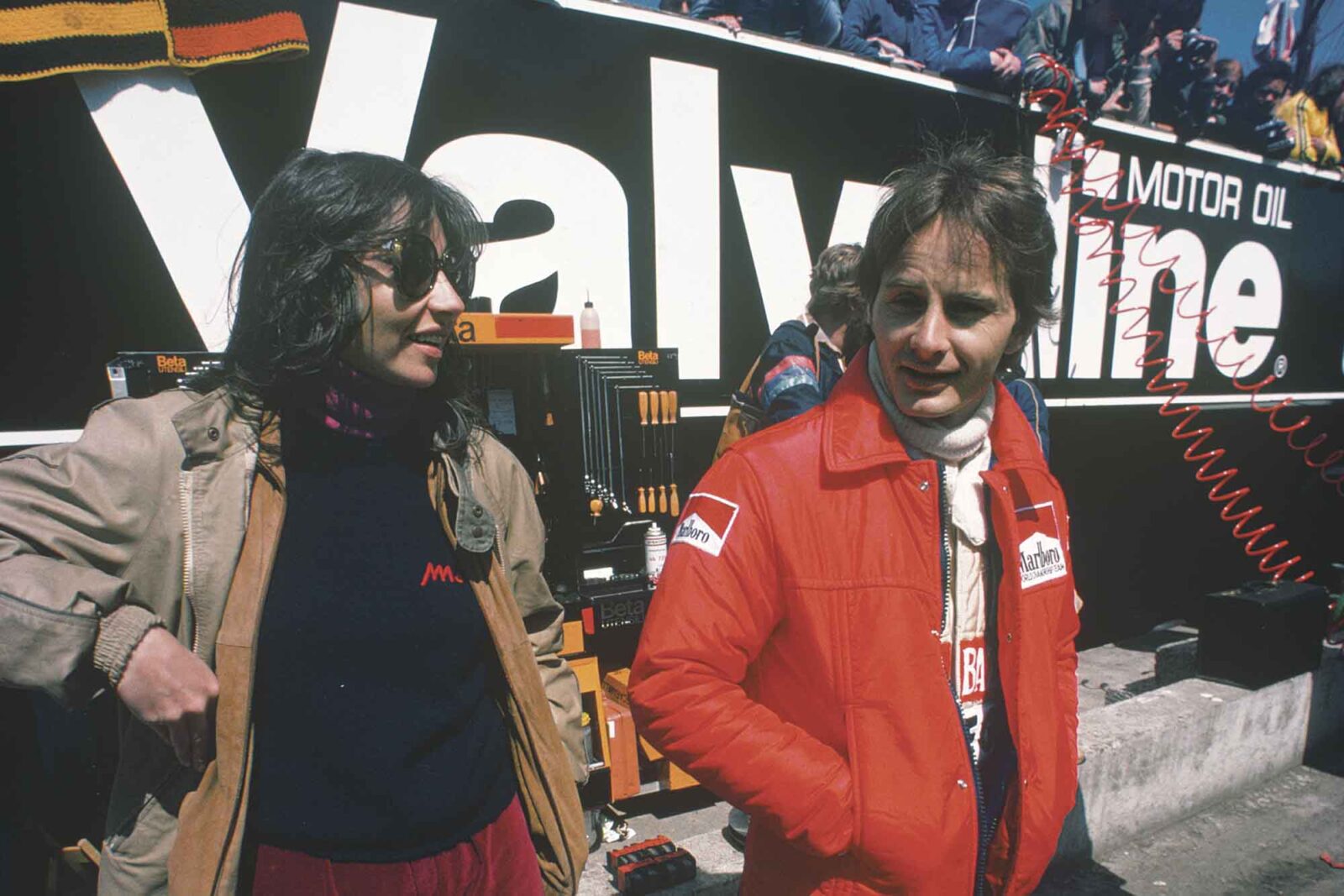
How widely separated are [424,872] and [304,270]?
115 cm

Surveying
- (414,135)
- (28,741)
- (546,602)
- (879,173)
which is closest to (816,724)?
(546,602)

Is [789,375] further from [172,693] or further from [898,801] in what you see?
[172,693]

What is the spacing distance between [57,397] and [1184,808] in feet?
18.6

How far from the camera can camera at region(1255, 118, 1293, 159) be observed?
638 cm

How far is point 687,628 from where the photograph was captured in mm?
1224

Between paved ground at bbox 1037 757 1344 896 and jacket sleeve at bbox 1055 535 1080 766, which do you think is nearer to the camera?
jacket sleeve at bbox 1055 535 1080 766

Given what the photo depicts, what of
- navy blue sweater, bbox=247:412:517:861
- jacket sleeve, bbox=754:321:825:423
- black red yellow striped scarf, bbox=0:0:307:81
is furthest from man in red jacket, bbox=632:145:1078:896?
black red yellow striped scarf, bbox=0:0:307:81

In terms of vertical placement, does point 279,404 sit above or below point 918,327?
below

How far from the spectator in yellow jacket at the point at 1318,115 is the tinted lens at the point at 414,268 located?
8520 millimetres

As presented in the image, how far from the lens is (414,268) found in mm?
1403

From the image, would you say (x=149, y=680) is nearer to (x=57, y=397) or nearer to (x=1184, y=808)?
(x=57, y=397)

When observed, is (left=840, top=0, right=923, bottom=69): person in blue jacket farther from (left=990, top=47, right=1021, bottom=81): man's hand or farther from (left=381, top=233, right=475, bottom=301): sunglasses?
(left=381, top=233, right=475, bottom=301): sunglasses

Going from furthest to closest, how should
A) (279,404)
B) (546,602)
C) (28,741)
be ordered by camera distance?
(28,741), (546,602), (279,404)

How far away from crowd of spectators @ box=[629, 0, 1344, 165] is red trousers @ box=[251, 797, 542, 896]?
4.21m
